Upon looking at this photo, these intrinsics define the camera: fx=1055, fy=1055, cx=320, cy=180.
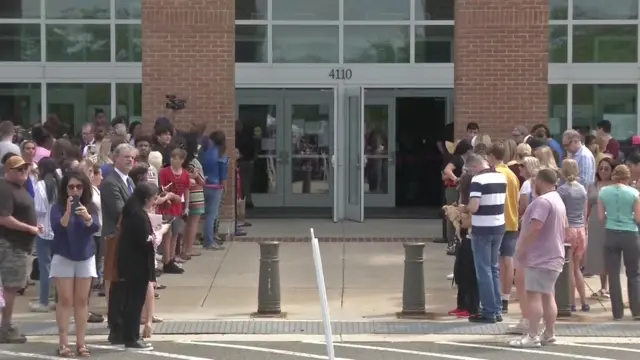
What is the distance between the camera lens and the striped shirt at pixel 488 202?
10.8m

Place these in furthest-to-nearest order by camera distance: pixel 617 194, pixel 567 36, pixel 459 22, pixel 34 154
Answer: pixel 567 36, pixel 459 22, pixel 34 154, pixel 617 194

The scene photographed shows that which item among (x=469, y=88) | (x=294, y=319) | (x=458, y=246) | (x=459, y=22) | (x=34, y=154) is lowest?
(x=294, y=319)

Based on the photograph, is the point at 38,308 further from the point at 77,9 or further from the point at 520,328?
the point at 77,9

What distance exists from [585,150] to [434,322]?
370 cm

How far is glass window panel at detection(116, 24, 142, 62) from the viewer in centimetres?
1858

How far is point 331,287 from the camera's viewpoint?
13.2 m

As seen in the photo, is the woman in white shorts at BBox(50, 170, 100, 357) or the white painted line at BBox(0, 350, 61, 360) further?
the white painted line at BBox(0, 350, 61, 360)

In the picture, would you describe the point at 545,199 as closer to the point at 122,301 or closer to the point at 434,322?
the point at 434,322

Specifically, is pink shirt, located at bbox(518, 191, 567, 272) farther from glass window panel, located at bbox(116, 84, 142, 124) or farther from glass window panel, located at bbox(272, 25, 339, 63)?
glass window panel, located at bbox(116, 84, 142, 124)

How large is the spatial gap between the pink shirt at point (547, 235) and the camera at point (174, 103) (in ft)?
24.9

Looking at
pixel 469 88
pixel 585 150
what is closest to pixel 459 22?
pixel 469 88

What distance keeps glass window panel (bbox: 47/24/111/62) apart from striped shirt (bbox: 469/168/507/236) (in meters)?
9.74

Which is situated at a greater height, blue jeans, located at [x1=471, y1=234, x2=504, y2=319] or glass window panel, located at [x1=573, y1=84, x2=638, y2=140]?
glass window panel, located at [x1=573, y1=84, x2=638, y2=140]

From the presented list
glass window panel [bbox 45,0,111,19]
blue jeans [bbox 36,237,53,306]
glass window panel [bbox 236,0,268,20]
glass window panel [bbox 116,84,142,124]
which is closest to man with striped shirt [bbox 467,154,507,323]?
blue jeans [bbox 36,237,53,306]
